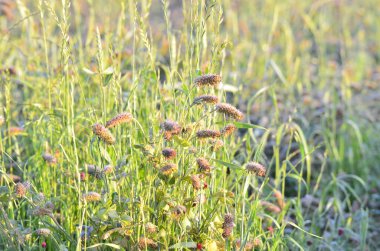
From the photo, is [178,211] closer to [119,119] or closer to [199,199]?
[199,199]

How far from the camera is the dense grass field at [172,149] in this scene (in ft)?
6.31

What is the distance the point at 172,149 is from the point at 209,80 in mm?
217

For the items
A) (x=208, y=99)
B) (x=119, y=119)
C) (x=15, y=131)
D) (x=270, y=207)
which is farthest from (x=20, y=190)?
(x=270, y=207)

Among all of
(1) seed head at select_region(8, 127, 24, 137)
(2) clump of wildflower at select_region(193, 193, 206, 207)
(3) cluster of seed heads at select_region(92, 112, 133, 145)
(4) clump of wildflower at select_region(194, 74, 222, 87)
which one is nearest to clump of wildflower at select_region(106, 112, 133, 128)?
(3) cluster of seed heads at select_region(92, 112, 133, 145)

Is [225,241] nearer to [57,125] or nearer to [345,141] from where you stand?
[57,125]

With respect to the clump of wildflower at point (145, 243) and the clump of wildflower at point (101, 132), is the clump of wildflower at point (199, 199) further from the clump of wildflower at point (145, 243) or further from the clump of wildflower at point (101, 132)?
the clump of wildflower at point (101, 132)

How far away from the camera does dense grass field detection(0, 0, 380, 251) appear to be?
1924 millimetres

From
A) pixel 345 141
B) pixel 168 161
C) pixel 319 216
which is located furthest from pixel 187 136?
pixel 345 141

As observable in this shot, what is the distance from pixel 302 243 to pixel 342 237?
0.40 m

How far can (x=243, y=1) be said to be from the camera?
653 centimetres

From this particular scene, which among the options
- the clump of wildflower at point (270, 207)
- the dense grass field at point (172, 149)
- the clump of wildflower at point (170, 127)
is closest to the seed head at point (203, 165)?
the dense grass field at point (172, 149)

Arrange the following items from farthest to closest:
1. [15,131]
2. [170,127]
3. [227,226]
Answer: [15,131] → [227,226] → [170,127]

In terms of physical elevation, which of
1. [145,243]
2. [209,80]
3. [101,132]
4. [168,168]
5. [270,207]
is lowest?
[270,207]

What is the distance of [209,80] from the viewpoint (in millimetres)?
1831
